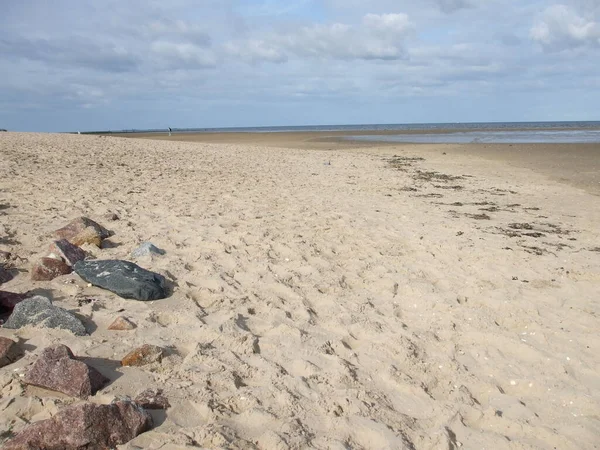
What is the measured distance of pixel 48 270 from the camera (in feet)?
14.1

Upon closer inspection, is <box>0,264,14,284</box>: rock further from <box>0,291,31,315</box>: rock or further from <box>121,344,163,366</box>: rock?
<box>121,344,163,366</box>: rock

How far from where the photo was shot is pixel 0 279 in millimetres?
4203

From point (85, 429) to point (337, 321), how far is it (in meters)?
2.12

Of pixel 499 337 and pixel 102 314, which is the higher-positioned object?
pixel 102 314

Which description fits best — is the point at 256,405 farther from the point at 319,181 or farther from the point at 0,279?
the point at 319,181

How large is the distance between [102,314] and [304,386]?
1.64 m

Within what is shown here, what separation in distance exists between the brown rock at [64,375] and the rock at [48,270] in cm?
164

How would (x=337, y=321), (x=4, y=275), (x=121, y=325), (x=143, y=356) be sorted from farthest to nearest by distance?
(x=4, y=275) → (x=337, y=321) → (x=121, y=325) → (x=143, y=356)

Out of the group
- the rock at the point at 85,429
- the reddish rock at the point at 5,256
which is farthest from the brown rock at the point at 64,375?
the reddish rock at the point at 5,256

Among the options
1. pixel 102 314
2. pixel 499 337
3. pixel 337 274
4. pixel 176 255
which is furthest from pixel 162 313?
pixel 499 337

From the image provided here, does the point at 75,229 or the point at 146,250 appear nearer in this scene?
the point at 146,250

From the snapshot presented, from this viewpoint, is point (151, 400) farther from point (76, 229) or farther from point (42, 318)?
point (76, 229)

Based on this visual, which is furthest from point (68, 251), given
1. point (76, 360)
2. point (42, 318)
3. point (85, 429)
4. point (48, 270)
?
point (85, 429)

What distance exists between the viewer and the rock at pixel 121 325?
354 centimetres
